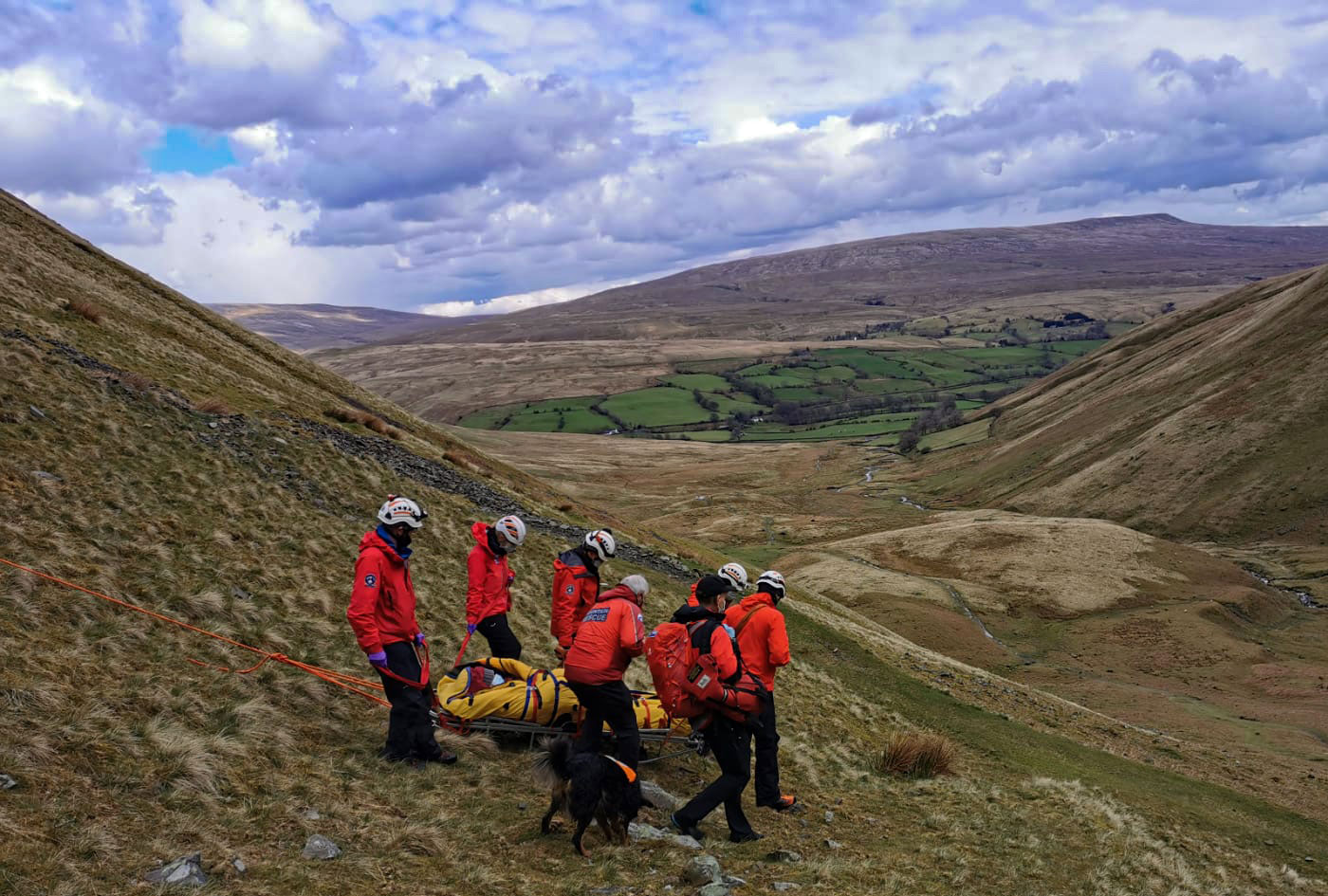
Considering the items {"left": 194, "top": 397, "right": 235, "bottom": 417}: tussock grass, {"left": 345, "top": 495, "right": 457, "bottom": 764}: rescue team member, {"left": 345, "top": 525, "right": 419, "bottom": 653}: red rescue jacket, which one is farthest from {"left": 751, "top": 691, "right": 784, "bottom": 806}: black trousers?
{"left": 194, "top": 397, "right": 235, "bottom": 417}: tussock grass

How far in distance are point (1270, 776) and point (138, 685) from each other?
3410 cm

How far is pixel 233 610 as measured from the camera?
48.8 feet

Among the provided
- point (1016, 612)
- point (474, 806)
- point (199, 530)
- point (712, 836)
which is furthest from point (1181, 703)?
point (199, 530)

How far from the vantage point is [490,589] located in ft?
46.6

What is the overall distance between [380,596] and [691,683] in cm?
489

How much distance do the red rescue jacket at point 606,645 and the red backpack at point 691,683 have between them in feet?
3.37

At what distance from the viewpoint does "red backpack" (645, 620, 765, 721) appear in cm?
1188

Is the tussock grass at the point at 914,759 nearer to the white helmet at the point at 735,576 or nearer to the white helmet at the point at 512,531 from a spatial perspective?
the white helmet at the point at 735,576

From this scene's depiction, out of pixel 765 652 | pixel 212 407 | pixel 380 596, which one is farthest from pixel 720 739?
pixel 212 407

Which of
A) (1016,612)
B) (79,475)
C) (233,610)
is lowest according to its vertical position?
(1016,612)

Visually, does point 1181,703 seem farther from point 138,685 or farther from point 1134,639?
point 138,685

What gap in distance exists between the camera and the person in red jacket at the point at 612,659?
1143cm

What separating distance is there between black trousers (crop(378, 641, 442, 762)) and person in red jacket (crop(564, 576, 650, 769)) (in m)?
2.34

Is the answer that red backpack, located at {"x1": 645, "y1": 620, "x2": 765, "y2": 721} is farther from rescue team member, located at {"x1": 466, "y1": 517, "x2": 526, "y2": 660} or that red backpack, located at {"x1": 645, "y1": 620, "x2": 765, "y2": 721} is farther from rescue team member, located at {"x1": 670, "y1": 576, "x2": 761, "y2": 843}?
rescue team member, located at {"x1": 466, "y1": 517, "x2": 526, "y2": 660}
